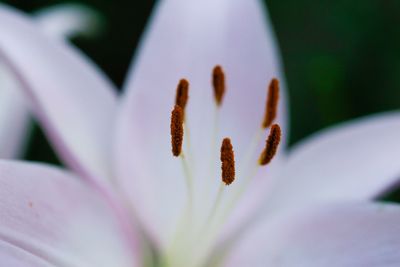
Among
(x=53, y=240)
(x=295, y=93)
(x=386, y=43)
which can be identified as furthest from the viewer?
(x=295, y=93)

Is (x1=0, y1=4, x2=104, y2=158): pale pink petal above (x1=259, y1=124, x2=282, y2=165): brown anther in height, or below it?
below

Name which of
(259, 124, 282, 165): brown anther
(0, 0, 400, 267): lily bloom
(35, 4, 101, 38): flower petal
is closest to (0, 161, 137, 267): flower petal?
(0, 0, 400, 267): lily bloom

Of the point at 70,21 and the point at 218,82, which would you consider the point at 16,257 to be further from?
the point at 70,21

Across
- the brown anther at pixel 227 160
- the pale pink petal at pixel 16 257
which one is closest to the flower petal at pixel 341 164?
the brown anther at pixel 227 160

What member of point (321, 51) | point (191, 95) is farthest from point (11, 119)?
point (321, 51)

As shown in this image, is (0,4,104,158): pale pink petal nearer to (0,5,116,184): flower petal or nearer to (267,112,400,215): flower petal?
(0,5,116,184): flower petal

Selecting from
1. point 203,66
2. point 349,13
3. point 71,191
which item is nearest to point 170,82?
point 203,66

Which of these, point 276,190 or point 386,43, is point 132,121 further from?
point 386,43
